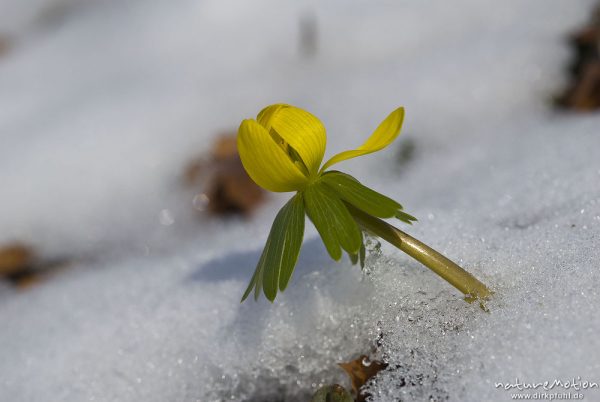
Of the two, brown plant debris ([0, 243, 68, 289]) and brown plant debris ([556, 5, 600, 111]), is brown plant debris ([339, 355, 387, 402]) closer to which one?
brown plant debris ([0, 243, 68, 289])

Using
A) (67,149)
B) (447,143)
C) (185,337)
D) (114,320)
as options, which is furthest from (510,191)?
(67,149)

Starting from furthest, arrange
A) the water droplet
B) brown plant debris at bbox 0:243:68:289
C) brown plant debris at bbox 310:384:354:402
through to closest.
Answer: the water droplet, brown plant debris at bbox 0:243:68:289, brown plant debris at bbox 310:384:354:402

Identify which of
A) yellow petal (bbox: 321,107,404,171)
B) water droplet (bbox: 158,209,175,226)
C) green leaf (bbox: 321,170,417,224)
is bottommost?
water droplet (bbox: 158,209,175,226)

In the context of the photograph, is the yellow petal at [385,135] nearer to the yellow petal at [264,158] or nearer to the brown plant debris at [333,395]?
the yellow petal at [264,158]

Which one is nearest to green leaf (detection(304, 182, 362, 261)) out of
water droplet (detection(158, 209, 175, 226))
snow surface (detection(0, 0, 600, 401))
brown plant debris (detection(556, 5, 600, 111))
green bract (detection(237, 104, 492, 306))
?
green bract (detection(237, 104, 492, 306))

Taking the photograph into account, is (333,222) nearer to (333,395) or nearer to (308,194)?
(308,194)

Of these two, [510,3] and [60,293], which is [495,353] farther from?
[510,3]

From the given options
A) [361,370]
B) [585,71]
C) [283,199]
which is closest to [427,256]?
[361,370]

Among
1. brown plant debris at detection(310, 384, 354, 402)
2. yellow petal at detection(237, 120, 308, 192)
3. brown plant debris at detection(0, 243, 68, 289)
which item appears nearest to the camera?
yellow petal at detection(237, 120, 308, 192)
